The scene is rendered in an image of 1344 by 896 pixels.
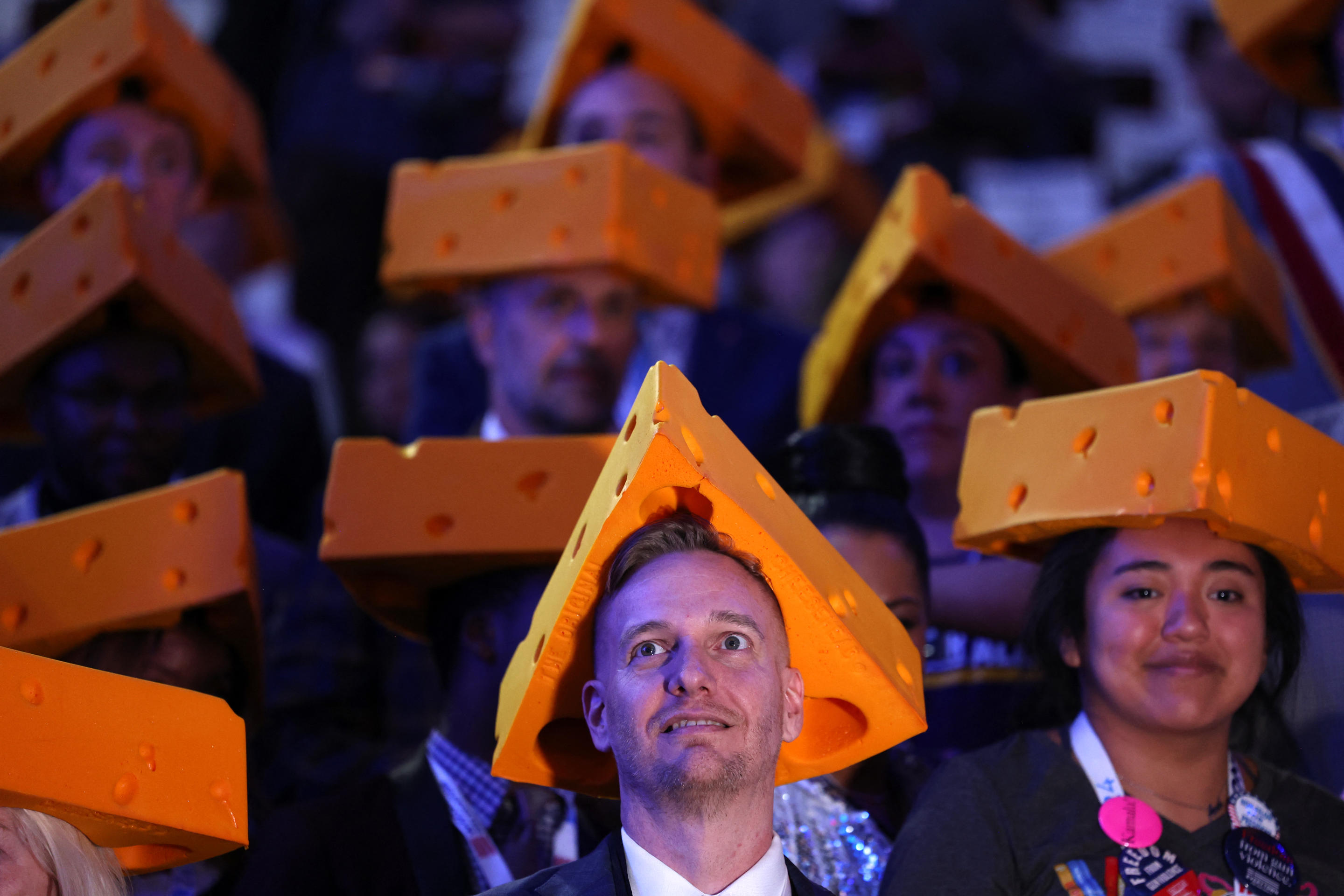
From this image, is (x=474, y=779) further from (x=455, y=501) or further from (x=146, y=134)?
(x=146, y=134)

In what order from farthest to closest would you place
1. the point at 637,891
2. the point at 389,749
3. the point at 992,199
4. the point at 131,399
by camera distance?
1. the point at 992,199
2. the point at 131,399
3. the point at 389,749
4. the point at 637,891

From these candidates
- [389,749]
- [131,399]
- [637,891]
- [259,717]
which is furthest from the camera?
[131,399]

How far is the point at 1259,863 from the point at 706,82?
2.56 m

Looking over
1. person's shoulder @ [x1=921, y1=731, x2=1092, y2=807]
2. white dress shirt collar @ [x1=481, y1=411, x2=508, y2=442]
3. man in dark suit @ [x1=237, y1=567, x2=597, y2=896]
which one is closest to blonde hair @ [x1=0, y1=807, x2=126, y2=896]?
man in dark suit @ [x1=237, y1=567, x2=597, y2=896]

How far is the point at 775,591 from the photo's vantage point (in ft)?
6.82

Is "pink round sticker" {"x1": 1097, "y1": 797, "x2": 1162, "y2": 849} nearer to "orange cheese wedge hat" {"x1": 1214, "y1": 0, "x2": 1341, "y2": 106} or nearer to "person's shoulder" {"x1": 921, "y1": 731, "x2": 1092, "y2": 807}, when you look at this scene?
"person's shoulder" {"x1": 921, "y1": 731, "x2": 1092, "y2": 807}

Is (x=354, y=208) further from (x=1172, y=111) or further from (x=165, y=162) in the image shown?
(x=1172, y=111)

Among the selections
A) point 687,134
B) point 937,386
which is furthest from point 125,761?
point 687,134

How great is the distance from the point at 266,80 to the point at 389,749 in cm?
403

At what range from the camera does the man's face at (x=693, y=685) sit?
6.37 ft

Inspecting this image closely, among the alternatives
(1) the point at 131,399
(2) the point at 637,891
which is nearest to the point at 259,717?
(1) the point at 131,399

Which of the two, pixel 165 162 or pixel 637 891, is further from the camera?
pixel 165 162

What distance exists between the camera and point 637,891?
1.98 m

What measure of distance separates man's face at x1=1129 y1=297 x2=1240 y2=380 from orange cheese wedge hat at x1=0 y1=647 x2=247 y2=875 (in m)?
2.43
